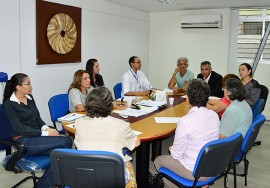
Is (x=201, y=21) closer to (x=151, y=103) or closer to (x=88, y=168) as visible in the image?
(x=151, y=103)

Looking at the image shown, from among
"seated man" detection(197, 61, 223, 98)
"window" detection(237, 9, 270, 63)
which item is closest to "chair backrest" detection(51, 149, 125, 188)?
"seated man" detection(197, 61, 223, 98)

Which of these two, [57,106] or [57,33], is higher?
[57,33]

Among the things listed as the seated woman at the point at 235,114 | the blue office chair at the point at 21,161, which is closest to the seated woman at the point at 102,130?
the blue office chair at the point at 21,161

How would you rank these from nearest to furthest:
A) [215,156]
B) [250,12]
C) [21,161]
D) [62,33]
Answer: [215,156] < [21,161] < [62,33] < [250,12]

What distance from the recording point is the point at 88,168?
183cm

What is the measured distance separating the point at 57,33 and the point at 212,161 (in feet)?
11.4

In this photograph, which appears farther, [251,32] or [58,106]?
[251,32]

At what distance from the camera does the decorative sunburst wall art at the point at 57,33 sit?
14.6ft

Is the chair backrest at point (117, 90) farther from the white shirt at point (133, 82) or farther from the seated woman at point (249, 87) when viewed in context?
the seated woman at point (249, 87)

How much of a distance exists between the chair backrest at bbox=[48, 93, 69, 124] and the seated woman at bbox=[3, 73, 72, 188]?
500 mm

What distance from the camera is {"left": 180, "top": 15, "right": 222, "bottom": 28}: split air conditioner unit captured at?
6.51m

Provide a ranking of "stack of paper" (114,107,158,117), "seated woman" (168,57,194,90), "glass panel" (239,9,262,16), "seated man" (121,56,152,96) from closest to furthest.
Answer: "stack of paper" (114,107,158,117), "seated man" (121,56,152,96), "seated woman" (168,57,194,90), "glass panel" (239,9,262,16)

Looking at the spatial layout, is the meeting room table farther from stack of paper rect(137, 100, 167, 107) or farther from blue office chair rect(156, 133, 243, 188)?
blue office chair rect(156, 133, 243, 188)

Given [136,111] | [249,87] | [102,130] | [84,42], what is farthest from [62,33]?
[102,130]
